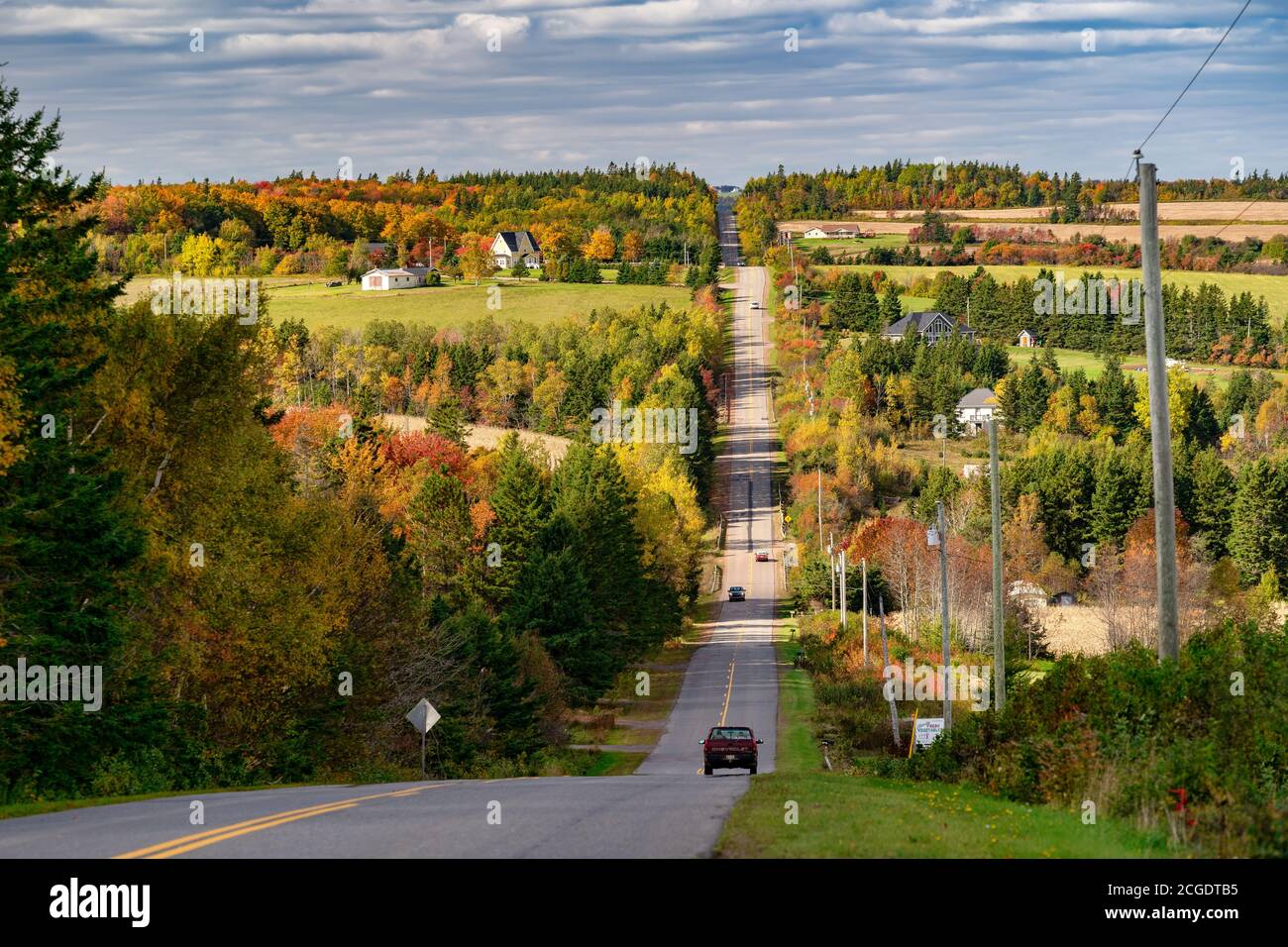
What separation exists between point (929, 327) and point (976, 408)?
108ft

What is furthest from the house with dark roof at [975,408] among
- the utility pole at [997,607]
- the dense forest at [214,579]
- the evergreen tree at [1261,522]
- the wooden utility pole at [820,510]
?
the utility pole at [997,607]

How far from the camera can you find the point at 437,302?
18262 centimetres

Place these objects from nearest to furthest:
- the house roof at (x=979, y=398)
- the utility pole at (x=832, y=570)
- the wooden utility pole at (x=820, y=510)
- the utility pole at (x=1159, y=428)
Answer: the utility pole at (x=1159, y=428) < the utility pole at (x=832, y=570) < the wooden utility pole at (x=820, y=510) < the house roof at (x=979, y=398)

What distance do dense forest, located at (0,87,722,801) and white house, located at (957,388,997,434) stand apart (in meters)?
84.7

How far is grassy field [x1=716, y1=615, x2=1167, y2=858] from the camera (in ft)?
42.2

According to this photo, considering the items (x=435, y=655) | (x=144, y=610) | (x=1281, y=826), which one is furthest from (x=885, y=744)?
(x=1281, y=826)

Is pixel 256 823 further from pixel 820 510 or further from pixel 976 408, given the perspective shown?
pixel 976 408

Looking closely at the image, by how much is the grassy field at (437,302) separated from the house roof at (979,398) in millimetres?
50920

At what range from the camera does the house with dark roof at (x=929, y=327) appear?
184 meters

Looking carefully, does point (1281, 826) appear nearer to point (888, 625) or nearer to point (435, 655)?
point (435, 655)

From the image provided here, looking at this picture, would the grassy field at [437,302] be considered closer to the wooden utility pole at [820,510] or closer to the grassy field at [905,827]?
the wooden utility pole at [820,510]

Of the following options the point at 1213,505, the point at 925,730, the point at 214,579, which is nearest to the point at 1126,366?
the point at 1213,505

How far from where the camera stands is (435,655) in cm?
4938
